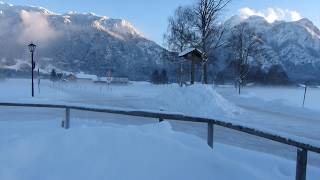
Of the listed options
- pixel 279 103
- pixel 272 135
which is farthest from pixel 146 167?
pixel 279 103

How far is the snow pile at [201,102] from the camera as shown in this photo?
952 inches

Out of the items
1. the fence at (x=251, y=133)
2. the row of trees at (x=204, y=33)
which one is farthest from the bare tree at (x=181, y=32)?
the fence at (x=251, y=133)

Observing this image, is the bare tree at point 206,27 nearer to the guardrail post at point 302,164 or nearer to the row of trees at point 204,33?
the row of trees at point 204,33

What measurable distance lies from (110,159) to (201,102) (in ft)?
62.1

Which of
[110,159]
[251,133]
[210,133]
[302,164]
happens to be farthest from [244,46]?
[302,164]

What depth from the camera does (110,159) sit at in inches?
245

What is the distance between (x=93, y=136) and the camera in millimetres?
6875

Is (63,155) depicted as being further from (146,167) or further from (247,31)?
(247,31)

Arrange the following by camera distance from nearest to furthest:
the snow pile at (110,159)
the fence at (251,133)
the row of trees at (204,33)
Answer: the fence at (251,133) → the snow pile at (110,159) → the row of trees at (204,33)

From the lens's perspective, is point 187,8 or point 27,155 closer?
point 27,155

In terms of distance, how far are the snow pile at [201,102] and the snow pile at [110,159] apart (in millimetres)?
17034

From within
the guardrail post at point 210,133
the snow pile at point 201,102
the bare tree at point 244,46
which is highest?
the bare tree at point 244,46

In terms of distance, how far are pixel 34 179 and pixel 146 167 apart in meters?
1.47

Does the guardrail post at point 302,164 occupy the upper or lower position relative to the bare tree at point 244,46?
lower
